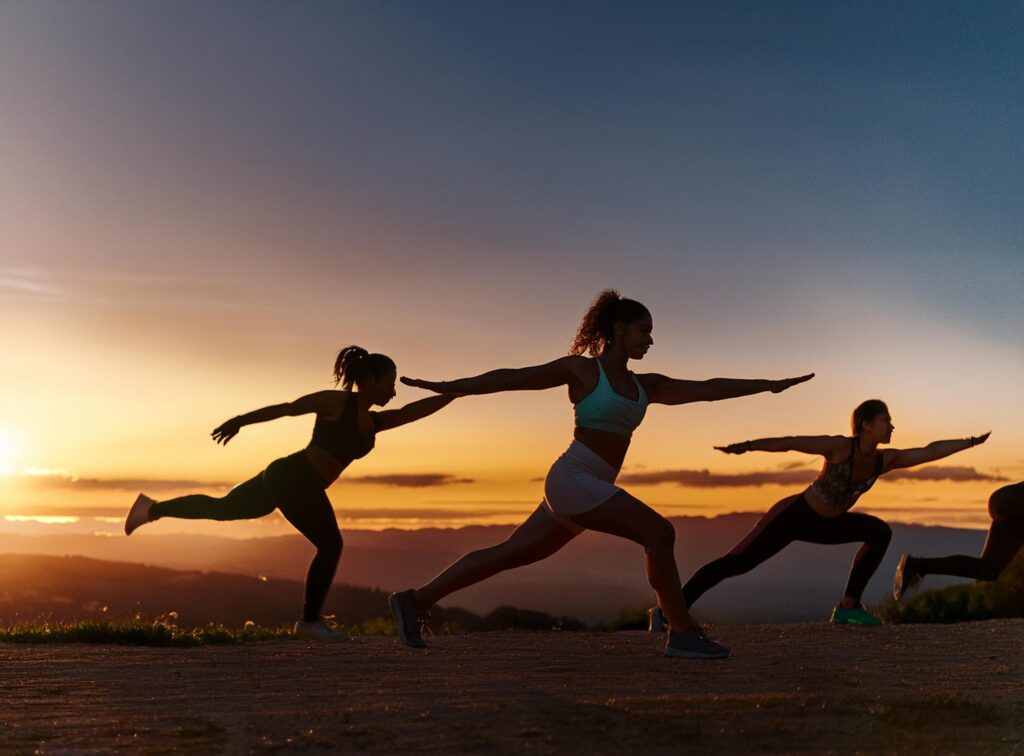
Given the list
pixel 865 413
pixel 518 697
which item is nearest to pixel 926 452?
pixel 865 413

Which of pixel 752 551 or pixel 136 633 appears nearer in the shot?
pixel 136 633

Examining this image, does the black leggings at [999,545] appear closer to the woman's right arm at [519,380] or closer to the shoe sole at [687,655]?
the shoe sole at [687,655]

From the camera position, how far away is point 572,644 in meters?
9.95

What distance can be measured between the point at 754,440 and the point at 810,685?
3.46 meters

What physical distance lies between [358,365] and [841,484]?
4856 mm

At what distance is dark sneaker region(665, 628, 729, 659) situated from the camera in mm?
8445

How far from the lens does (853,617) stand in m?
12.0

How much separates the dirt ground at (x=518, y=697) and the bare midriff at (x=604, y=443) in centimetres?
144

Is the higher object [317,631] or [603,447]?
[603,447]

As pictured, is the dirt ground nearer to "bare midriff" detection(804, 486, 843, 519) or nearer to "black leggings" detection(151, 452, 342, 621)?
"black leggings" detection(151, 452, 342, 621)

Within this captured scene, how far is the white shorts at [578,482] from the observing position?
8031mm

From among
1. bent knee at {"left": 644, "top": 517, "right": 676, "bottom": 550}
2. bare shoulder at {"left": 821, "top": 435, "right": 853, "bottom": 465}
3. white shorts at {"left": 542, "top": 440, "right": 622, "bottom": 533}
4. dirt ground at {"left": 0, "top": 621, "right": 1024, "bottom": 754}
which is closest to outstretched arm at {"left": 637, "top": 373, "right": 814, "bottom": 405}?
white shorts at {"left": 542, "top": 440, "right": 622, "bottom": 533}

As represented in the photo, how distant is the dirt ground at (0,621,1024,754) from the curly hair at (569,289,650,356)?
2.27 m

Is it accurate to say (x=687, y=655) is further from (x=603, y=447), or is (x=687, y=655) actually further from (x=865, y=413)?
(x=865, y=413)
